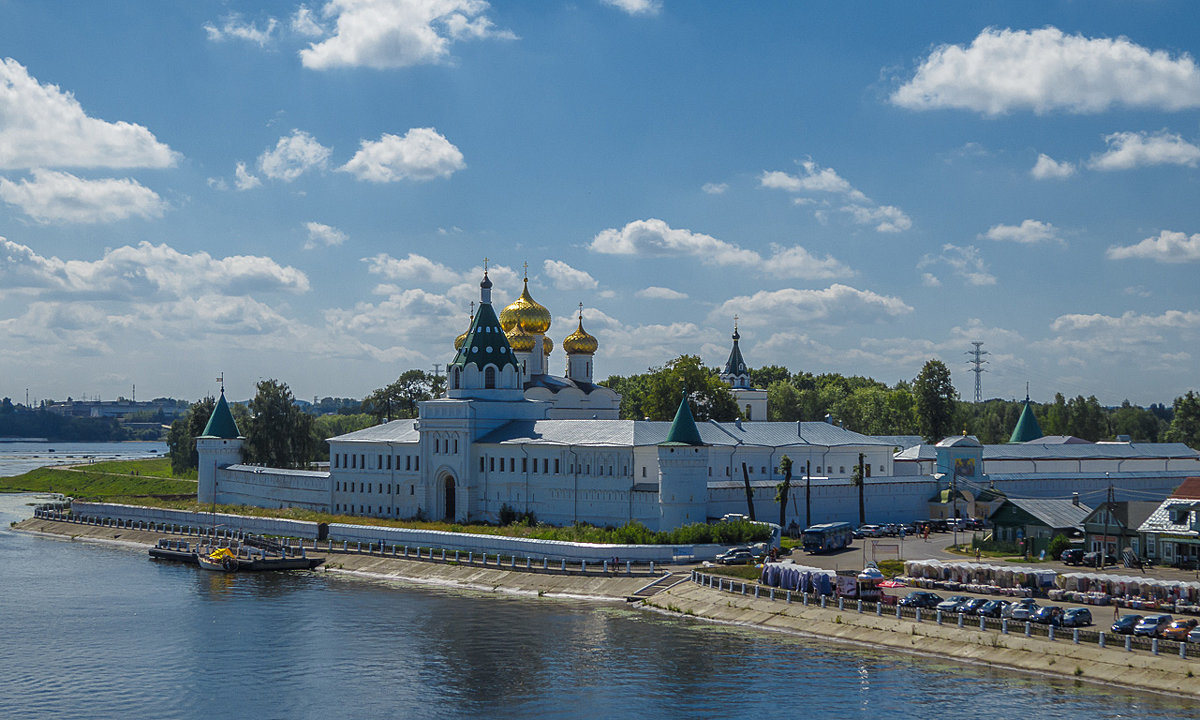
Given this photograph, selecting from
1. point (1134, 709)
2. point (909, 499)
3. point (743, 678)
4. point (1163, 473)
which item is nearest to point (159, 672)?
point (743, 678)

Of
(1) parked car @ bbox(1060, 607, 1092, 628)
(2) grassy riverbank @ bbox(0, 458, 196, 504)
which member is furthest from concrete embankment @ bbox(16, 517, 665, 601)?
(2) grassy riverbank @ bbox(0, 458, 196, 504)

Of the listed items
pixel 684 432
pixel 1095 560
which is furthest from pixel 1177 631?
pixel 684 432

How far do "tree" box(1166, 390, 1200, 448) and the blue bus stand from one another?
7191cm

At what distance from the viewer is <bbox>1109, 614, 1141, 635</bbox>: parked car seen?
118ft

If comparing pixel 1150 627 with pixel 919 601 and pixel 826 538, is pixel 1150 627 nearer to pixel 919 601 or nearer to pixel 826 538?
pixel 919 601

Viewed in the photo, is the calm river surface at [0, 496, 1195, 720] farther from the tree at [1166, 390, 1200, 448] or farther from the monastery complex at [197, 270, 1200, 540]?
the tree at [1166, 390, 1200, 448]

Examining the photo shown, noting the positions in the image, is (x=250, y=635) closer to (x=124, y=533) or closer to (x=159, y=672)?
(x=159, y=672)

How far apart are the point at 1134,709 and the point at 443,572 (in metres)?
32.7

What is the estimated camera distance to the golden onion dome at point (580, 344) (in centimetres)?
9075

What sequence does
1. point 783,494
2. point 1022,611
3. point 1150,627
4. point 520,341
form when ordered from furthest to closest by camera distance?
point 520,341
point 783,494
point 1022,611
point 1150,627

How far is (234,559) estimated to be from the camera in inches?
2489

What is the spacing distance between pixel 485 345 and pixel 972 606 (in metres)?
38.7

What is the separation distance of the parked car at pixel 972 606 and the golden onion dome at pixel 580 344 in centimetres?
5226

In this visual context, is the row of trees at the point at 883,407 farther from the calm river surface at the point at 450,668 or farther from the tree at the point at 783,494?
the calm river surface at the point at 450,668
